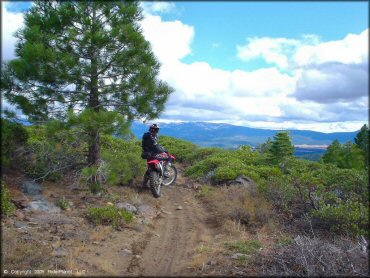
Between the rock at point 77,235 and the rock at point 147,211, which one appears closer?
the rock at point 77,235

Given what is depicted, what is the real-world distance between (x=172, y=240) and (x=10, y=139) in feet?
18.7

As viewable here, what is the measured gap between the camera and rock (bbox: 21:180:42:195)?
32.7 ft

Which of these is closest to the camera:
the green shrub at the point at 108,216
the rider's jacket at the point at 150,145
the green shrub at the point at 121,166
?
the green shrub at the point at 108,216

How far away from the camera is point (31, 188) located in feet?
33.1

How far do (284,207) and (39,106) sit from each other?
8.07 m

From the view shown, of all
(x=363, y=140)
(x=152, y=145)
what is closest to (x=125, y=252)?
(x=152, y=145)

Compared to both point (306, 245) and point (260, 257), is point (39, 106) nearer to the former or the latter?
point (260, 257)

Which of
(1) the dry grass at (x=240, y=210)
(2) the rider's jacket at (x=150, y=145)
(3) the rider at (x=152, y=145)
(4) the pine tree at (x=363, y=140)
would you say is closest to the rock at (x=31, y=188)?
(3) the rider at (x=152, y=145)

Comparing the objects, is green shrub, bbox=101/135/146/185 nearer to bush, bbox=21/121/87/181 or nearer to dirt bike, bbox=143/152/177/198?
dirt bike, bbox=143/152/177/198

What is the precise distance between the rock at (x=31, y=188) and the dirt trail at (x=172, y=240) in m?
3.75

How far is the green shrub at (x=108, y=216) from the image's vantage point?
29.2ft

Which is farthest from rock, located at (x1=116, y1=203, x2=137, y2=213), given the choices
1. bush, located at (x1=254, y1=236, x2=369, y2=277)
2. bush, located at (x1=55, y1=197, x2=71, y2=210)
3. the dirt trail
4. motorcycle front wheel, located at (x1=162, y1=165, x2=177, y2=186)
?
bush, located at (x1=254, y1=236, x2=369, y2=277)

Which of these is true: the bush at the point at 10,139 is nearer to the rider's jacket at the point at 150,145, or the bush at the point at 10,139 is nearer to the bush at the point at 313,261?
the rider's jacket at the point at 150,145

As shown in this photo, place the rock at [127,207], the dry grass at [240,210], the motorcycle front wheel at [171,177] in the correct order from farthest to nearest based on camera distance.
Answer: the motorcycle front wheel at [171,177], the rock at [127,207], the dry grass at [240,210]
